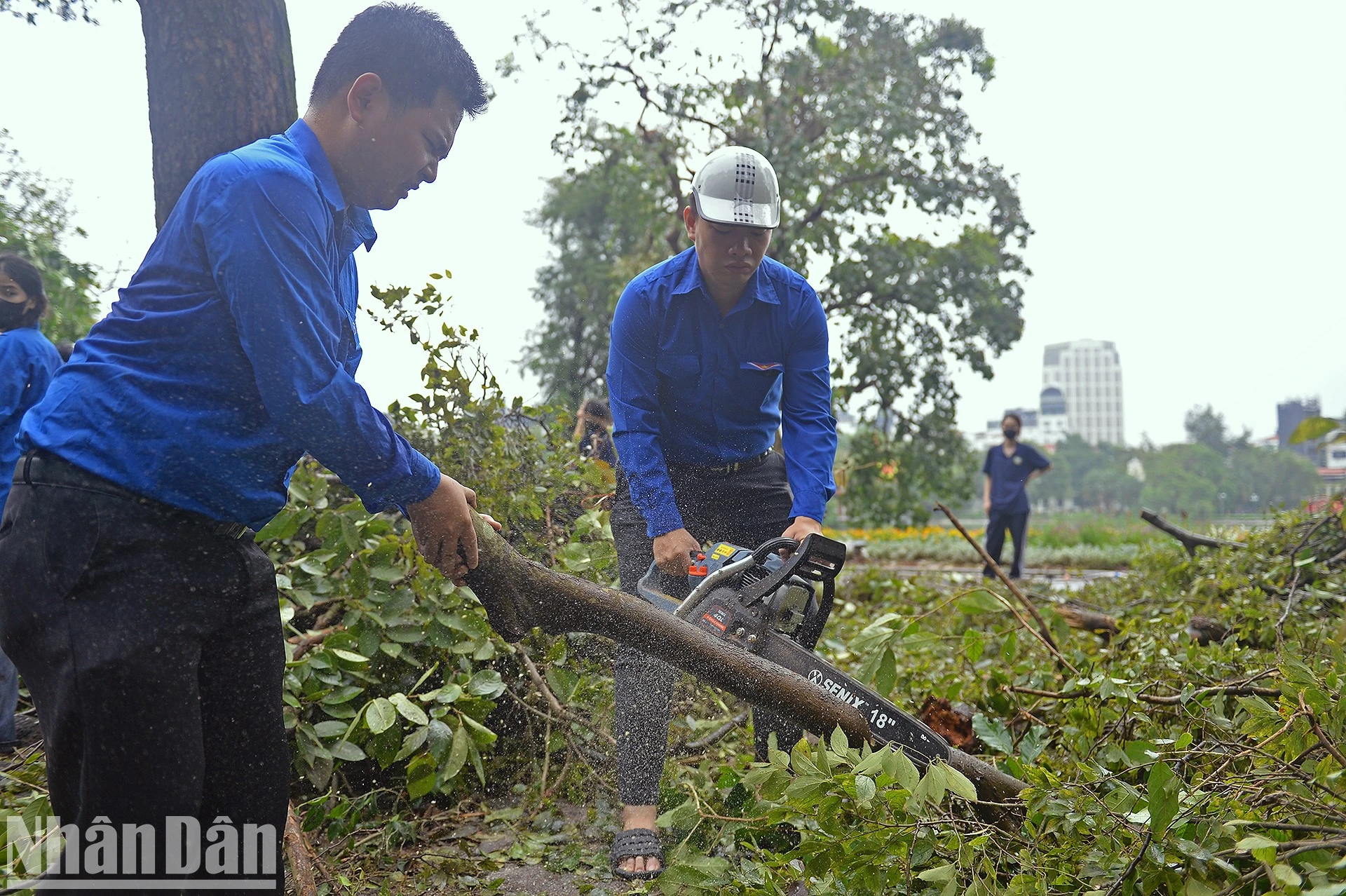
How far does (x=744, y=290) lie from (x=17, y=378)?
314 cm

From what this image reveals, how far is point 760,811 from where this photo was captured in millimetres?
2492

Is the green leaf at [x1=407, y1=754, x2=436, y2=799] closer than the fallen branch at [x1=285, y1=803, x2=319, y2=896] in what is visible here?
No

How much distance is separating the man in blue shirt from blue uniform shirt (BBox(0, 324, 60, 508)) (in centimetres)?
277

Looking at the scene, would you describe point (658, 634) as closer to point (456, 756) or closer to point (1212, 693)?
point (456, 756)

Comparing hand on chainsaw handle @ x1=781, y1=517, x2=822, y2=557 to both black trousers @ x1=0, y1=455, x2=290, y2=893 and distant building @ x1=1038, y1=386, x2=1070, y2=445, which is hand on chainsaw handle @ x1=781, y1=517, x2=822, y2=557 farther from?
distant building @ x1=1038, y1=386, x2=1070, y2=445

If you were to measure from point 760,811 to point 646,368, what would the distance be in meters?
1.38

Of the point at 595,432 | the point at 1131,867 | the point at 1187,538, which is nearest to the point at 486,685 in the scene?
the point at 1131,867

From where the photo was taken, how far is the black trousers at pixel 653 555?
8.96ft

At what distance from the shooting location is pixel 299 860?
86.8 inches

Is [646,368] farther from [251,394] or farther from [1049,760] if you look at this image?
[1049,760]

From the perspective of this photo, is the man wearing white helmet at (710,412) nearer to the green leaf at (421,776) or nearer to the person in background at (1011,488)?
the green leaf at (421,776)

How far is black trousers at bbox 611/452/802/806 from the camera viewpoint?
273 centimetres

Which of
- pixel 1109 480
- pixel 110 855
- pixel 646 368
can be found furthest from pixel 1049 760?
pixel 1109 480

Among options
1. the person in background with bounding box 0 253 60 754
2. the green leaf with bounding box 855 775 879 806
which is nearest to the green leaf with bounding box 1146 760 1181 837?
the green leaf with bounding box 855 775 879 806
